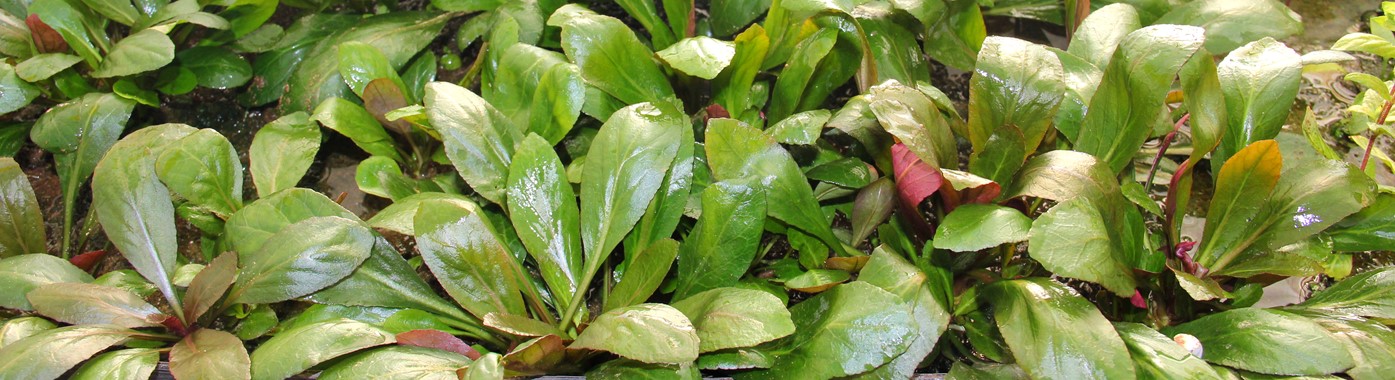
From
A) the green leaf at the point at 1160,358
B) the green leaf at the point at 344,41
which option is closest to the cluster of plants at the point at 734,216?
the green leaf at the point at 1160,358

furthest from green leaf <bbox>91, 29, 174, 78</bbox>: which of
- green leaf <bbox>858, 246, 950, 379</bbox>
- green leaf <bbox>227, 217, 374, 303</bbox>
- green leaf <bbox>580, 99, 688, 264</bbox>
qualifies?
green leaf <bbox>858, 246, 950, 379</bbox>

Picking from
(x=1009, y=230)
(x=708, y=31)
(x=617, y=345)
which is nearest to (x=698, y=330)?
(x=617, y=345)

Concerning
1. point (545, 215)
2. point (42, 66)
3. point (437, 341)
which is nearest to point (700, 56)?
point (545, 215)

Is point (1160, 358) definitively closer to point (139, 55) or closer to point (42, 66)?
Result: point (139, 55)

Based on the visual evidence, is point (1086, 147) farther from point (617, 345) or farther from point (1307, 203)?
point (617, 345)

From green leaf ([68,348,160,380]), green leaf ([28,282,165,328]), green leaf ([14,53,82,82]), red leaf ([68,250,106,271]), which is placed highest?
green leaf ([14,53,82,82])

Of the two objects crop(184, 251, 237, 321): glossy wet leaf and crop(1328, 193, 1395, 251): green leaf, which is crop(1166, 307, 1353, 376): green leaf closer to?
crop(1328, 193, 1395, 251): green leaf

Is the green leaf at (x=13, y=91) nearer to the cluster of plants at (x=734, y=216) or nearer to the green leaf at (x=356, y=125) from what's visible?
the cluster of plants at (x=734, y=216)
